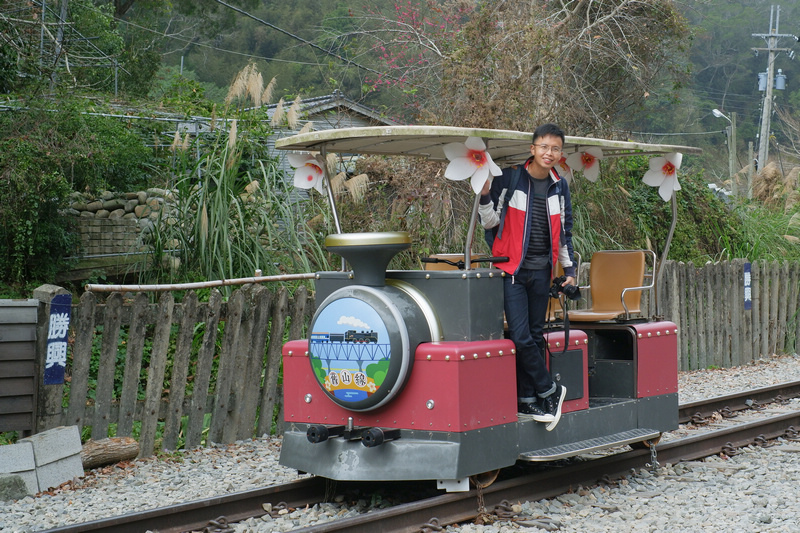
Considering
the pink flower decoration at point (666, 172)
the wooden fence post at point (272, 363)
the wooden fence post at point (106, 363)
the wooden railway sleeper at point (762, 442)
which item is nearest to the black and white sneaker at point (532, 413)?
the pink flower decoration at point (666, 172)

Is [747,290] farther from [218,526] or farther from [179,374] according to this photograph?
[218,526]

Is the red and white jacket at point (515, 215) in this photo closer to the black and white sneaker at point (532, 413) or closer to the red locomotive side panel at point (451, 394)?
the red locomotive side panel at point (451, 394)

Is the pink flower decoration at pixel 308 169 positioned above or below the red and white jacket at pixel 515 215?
above

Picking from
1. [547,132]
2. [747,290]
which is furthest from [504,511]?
[747,290]

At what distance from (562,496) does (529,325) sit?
113 centimetres

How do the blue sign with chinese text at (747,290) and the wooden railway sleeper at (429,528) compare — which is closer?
the wooden railway sleeper at (429,528)

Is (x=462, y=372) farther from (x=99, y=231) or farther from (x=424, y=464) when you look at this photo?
(x=99, y=231)

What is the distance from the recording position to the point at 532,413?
17.7ft

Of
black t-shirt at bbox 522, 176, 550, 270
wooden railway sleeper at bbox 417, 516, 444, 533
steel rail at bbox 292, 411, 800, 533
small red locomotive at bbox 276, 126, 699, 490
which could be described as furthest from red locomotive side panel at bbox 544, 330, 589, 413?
wooden railway sleeper at bbox 417, 516, 444, 533

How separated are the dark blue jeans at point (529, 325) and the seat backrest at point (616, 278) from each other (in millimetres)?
1452

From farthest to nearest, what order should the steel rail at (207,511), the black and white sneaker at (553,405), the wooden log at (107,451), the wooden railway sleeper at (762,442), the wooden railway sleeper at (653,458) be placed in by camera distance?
the wooden railway sleeper at (762,442) < the wooden railway sleeper at (653,458) < the wooden log at (107,451) < the black and white sneaker at (553,405) < the steel rail at (207,511)

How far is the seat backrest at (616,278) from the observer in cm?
678

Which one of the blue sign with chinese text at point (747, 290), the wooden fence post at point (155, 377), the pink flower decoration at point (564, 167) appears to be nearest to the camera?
the pink flower decoration at point (564, 167)

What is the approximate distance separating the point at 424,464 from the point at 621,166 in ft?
37.3
